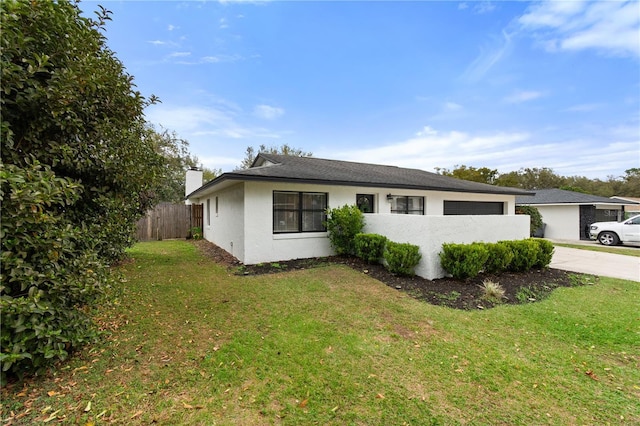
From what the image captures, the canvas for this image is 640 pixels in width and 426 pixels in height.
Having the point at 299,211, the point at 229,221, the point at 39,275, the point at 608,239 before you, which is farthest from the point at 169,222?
the point at 608,239

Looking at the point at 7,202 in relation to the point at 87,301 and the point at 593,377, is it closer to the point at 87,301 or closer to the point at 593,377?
the point at 87,301

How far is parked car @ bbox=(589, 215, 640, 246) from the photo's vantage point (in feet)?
42.9

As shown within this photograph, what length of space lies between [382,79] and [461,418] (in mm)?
12958

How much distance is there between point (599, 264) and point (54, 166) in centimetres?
1341

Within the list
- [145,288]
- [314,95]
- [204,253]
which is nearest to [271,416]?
[145,288]

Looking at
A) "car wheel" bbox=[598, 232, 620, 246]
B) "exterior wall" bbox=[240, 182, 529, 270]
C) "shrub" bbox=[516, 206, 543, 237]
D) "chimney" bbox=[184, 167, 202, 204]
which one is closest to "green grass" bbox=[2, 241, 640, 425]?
"exterior wall" bbox=[240, 182, 529, 270]

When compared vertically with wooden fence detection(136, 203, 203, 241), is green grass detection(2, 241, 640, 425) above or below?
below

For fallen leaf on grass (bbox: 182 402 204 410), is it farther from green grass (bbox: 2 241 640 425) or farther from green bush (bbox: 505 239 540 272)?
green bush (bbox: 505 239 540 272)

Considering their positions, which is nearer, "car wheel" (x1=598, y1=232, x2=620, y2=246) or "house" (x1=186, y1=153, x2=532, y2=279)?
"house" (x1=186, y1=153, x2=532, y2=279)

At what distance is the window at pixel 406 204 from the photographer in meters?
10.5

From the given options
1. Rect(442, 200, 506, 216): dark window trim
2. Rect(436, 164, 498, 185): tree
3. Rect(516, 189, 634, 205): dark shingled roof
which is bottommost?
Rect(442, 200, 506, 216): dark window trim

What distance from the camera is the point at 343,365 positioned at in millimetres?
2955

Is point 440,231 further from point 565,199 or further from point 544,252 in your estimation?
point 565,199

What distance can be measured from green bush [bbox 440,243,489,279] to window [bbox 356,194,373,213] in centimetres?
390
